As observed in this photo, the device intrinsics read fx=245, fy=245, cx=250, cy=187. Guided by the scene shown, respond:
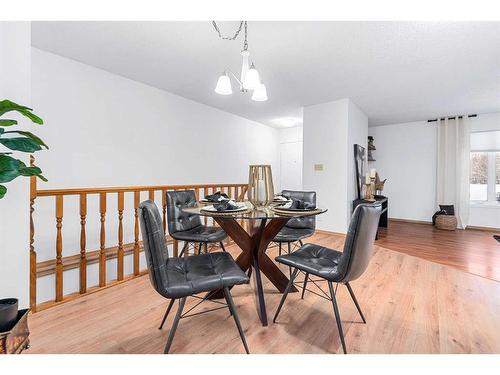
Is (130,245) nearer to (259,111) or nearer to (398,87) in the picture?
(259,111)

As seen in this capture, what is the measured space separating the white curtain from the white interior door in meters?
3.08

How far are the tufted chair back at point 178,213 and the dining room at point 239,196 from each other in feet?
0.07

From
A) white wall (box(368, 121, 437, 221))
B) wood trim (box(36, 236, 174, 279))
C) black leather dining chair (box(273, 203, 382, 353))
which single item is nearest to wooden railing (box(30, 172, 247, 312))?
wood trim (box(36, 236, 174, 279))

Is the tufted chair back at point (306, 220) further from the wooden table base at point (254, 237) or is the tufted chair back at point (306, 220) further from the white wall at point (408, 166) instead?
the white wall at point (408, 166)

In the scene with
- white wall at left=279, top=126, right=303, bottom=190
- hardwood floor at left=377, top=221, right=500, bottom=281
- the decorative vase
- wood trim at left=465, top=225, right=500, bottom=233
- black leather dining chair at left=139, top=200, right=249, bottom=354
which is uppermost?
white wall at left=279, top=126, right=303, bottom=190

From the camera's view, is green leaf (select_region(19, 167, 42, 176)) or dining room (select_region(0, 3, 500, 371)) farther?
dining room (select_region(0, 3, 500, 371))

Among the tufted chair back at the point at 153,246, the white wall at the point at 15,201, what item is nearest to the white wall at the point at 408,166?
the tufted chair back at the point at 153,246

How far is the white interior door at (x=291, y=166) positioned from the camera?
21.4ft

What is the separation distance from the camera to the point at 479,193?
17.2 feet

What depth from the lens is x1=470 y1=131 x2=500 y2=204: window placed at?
504cm

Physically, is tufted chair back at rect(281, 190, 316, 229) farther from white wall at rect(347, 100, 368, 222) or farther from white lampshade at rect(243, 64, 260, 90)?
white wall at rect(347, 100, 368, 222)

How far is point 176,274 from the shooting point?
57.7 inches
